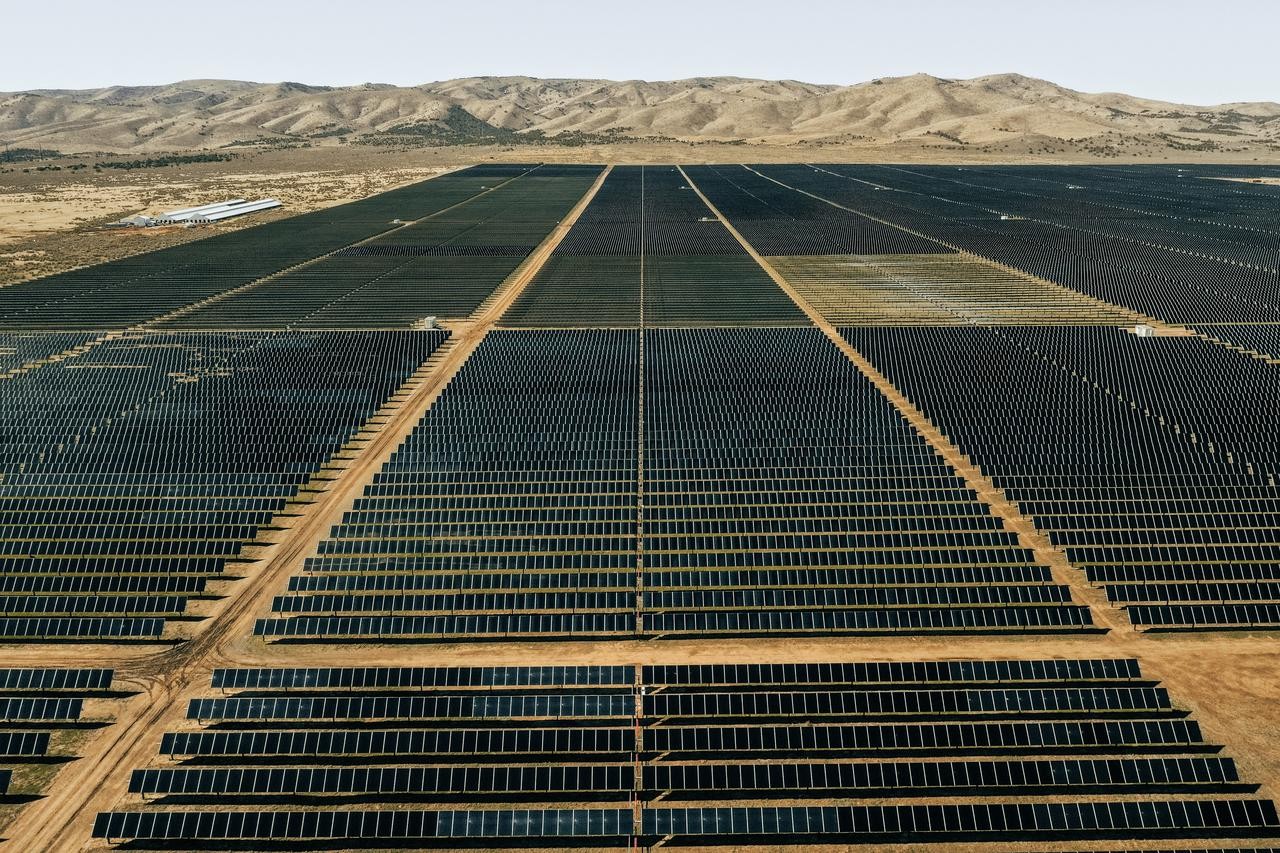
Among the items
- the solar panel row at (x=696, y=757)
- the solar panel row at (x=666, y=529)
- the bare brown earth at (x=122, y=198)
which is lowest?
the solar panel row at (x=696, y=757)

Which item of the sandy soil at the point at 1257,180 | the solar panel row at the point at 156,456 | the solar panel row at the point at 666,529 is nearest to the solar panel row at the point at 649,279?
the solar panel row at the point at 156,456

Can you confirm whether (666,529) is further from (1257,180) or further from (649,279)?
(1257,180)

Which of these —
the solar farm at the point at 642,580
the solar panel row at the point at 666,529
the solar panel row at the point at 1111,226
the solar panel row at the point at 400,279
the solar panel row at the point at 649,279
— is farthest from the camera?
the solar panel row at the point at 1111,226

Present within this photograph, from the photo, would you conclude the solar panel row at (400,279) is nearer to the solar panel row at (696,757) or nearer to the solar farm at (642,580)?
the solar farm at (642,580)

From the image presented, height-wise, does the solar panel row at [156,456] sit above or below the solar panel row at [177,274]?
below

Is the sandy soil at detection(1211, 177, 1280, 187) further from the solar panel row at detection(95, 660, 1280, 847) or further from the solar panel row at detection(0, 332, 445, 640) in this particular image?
the solar panel row at detection(95, 660, 1280, 847)

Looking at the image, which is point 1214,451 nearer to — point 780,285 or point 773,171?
point 780,285

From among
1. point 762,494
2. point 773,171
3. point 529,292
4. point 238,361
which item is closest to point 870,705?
point 762,494

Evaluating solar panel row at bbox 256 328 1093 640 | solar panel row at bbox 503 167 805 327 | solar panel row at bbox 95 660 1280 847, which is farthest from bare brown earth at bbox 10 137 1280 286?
solar panel row at bbox 95 660 1280 847
